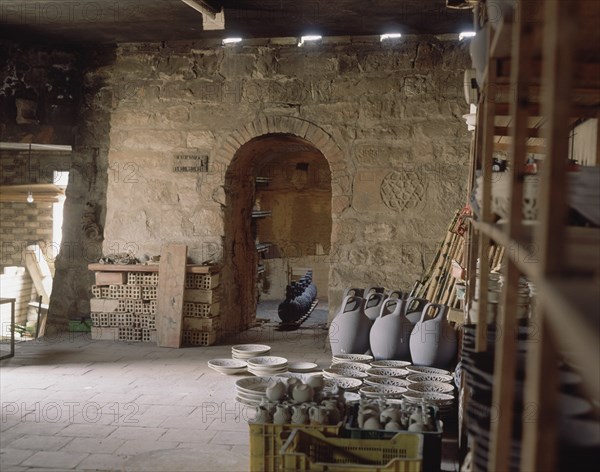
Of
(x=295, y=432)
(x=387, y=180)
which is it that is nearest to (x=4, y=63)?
(x=387, y=180)

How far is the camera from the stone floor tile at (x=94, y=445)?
3449 millimetres

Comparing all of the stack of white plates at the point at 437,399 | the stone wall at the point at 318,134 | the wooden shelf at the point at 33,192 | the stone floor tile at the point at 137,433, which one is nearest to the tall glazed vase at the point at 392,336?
the stack of white plates at the point at 437,399

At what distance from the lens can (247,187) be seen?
722 cm

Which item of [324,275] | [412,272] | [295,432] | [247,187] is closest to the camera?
[295,432]

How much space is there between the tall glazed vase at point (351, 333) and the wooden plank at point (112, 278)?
8.02ft

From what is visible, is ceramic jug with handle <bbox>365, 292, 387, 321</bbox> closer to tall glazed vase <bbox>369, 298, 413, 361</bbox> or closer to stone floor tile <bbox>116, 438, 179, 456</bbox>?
tall glazed vase <bbox>369, 298, 413, 361</bbox>

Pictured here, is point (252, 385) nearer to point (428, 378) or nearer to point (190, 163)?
point (428, 378)

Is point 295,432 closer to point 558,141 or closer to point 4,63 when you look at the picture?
point 558,141

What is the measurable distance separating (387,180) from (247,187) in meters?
1.68

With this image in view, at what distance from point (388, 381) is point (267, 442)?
4.90 feet

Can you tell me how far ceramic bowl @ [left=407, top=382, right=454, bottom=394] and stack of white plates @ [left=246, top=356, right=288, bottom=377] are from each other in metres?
1.21

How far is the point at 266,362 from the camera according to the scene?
497 cm

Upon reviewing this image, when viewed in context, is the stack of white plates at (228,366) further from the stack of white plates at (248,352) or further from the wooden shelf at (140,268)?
the wooden shelf at (140,268)

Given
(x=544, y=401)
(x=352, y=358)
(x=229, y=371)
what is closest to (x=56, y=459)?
(x=229, y=371)
